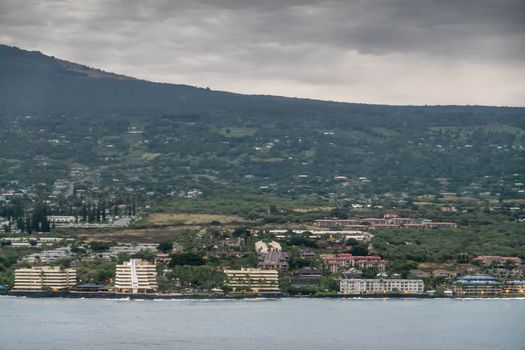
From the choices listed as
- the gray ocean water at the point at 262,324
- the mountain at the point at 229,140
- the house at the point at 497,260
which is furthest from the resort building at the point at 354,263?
the mountain at the point at 229,140

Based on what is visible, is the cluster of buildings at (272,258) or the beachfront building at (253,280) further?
the cluster of buildings at (272,258)

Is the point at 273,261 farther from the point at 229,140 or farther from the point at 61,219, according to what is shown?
the point at 229,140

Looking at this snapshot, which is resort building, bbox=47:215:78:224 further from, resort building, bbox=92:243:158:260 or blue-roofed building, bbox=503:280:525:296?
blue-roofed building, bbox=503:280:525:296

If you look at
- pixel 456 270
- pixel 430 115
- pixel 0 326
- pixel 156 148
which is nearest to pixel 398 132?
pixel 430 115

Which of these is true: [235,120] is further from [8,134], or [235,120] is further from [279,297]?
[279,297]

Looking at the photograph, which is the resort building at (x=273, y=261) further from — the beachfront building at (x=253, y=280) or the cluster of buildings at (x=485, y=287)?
the cluster of buildings at (x=485, y=287)

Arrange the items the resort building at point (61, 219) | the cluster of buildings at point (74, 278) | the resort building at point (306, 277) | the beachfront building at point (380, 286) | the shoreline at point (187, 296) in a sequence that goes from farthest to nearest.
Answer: the resort building at point (61, 219) → the resort building at point (306, 277) → the beachfront building at point (380, 286) → the cluster of buildings at point (74, 278) → the shoreline at point (187, 296)
